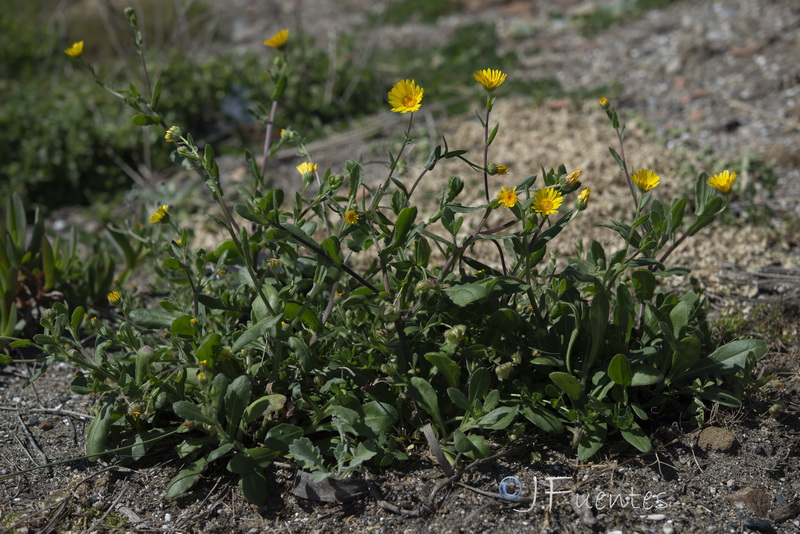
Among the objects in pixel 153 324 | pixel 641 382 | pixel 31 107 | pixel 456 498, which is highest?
pixel 31 107

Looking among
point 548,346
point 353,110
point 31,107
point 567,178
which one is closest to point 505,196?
point 567,178

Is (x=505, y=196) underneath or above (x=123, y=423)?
above

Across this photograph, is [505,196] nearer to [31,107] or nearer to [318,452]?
[318,452]

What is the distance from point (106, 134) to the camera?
4957 millimetres

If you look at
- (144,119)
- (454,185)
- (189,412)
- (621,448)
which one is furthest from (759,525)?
(144,119)

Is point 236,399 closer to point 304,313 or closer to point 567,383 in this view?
point 304,313

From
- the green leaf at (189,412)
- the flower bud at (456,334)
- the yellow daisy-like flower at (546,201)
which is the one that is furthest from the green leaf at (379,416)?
the yellow daisy-like flower at (546,201)

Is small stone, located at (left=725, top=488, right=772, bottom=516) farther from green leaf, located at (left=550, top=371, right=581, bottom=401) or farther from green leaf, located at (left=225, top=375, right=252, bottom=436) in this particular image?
green leaf, located at (left=225, top=375, right=252, bottom=436)

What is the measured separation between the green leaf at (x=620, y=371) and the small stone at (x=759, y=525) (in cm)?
47

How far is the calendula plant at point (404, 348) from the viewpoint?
2.14m

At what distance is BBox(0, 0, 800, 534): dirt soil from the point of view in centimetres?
208

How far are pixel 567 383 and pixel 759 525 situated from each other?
61cm

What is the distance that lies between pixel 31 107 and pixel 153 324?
3575 millimetres

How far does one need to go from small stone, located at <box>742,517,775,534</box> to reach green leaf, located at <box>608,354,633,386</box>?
0.47 m
